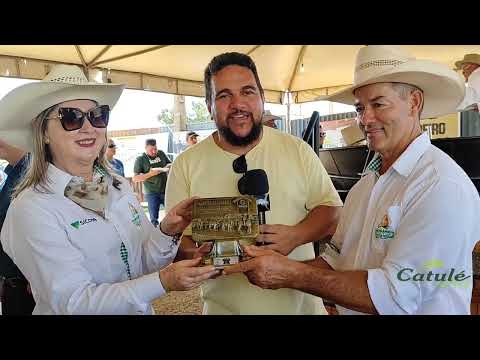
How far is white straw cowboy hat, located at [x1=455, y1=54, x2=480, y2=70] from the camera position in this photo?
46.7 inches

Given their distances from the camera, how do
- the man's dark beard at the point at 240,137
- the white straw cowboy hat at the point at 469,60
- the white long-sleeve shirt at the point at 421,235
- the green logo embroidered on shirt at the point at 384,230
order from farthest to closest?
1. the man's dark beard at the point at 240,137
2. the white straw cowboy hat at the point at 469,60
3. the green logo embroidered on shirt at the point at 384,230
4. the white long-sleeve shirt at the point at 421,235

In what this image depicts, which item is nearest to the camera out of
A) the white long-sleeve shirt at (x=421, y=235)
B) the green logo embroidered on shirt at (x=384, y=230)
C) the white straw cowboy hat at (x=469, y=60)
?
the white long-sleeve shirt at (x=421, y=235)

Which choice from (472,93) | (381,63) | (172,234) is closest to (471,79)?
(472,93)

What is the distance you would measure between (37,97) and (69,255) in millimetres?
467

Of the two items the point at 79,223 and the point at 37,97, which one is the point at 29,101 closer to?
the point at 37,97

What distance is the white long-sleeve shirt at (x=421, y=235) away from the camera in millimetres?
969

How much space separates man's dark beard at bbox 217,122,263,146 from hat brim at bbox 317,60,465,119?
0.93ft

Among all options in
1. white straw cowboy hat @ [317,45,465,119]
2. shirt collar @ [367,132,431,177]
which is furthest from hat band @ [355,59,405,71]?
shirt collar @ [367,132,431,177]

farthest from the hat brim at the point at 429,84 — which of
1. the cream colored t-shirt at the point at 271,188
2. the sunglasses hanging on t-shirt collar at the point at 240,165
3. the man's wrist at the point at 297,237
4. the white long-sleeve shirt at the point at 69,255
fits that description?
the white long-sleeve shirt at the point at 69,255

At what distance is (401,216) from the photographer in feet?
3.44

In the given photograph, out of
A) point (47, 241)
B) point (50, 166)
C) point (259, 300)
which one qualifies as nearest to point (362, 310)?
point (259, 300)

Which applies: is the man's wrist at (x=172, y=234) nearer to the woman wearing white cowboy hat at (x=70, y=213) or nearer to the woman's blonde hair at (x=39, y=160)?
the woman wearing white cowboy hat at (x=70, y=213)
